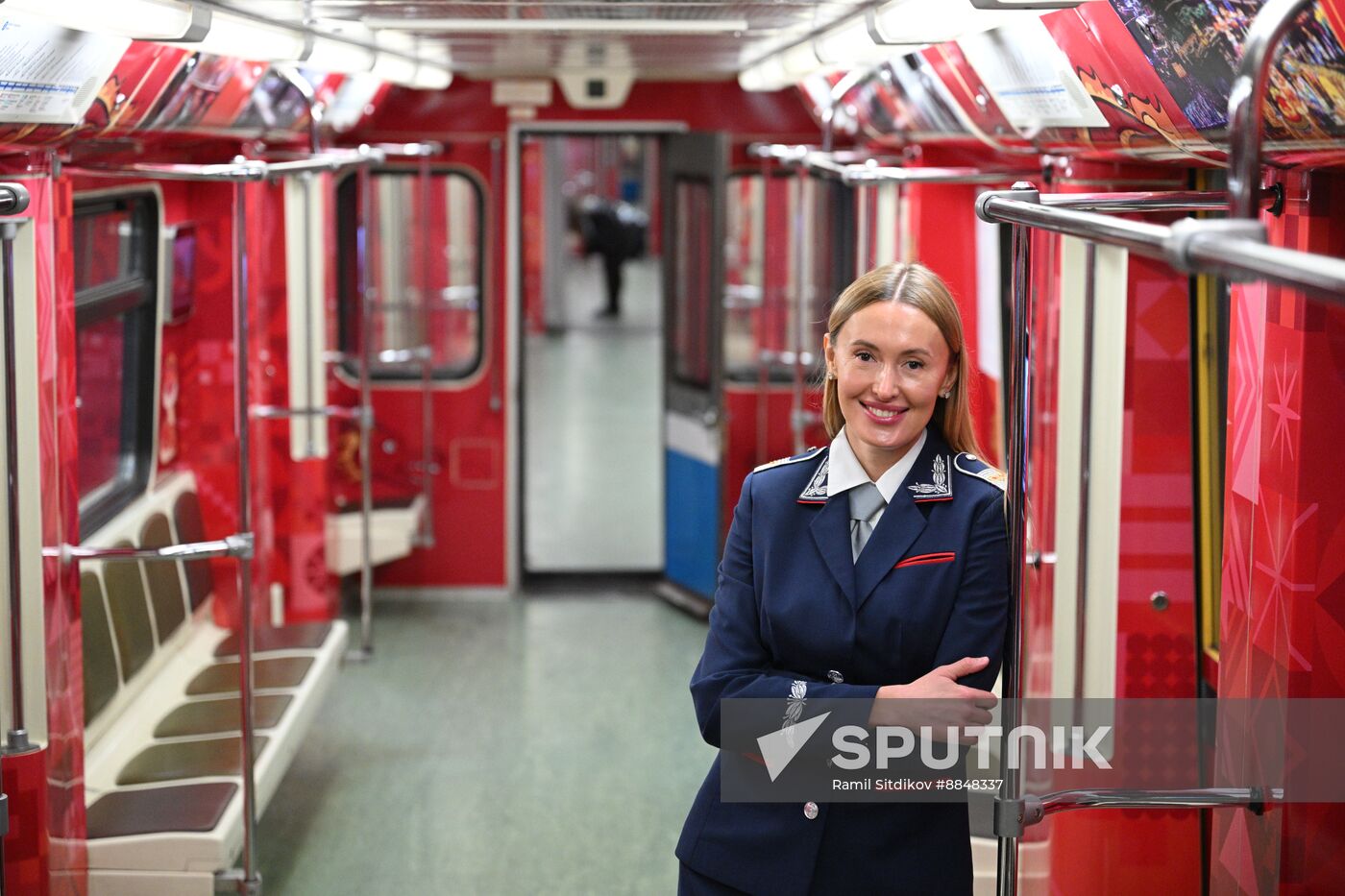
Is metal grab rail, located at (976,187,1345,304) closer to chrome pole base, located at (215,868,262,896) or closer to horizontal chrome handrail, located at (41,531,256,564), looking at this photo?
horizontal chrome handrail, located at (41,531,256,564)

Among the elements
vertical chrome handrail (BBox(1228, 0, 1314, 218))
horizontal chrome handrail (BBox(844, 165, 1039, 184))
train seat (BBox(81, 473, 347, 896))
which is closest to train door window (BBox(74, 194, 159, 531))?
train seat (BBox(81, 473, 347, 896))

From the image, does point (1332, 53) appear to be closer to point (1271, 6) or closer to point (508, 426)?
point (1271, 6)

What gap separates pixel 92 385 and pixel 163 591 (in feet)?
2.47

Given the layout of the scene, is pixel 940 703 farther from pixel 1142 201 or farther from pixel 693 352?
pixel 693 352

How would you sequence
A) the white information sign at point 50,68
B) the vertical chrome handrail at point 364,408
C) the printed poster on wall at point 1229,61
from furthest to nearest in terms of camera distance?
the vertical chrome handrail at point 364,408 < the white information sign at point 50,68 < the printed poster on wall at point 1229,61

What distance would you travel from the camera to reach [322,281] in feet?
22.1

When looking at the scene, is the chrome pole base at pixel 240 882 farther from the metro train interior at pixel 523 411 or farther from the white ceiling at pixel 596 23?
the white ceiling at pixel 596 23

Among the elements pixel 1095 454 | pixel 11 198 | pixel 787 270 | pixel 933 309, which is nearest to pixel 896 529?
pixel 933 309

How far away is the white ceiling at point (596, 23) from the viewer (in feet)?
11.4

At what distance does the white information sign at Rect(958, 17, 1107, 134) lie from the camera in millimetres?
3217

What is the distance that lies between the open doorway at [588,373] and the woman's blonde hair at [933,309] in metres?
5.60

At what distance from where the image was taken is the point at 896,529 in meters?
2.24

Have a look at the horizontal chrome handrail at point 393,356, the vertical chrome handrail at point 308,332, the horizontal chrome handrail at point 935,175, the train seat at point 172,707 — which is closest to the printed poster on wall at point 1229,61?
the horizontal chrome handrail at point 935,175

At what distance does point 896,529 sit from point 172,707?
369 centimetres
